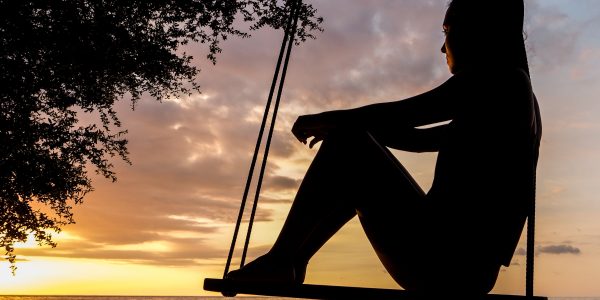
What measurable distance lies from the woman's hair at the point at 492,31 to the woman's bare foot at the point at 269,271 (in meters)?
1.18

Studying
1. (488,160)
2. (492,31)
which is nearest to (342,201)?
(488,160)

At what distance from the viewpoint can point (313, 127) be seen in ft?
8.39

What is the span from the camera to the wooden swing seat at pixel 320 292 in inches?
81.4

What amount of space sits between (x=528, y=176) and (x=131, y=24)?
8609mm

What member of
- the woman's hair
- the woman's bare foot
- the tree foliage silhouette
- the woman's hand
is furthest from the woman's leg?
the tree foliage silhouette

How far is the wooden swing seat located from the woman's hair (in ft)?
3.18

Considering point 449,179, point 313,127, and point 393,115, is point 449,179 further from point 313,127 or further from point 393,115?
point 313,127

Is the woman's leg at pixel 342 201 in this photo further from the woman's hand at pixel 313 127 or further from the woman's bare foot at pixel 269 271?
the woman's hand at pixel 313 127

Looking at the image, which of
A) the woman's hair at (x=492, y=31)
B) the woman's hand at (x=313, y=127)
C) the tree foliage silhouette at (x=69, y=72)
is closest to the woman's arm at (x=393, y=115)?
the woman's hand at (x=313, y=127)

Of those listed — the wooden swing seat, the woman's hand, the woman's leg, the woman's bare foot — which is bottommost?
the wooden swing seat

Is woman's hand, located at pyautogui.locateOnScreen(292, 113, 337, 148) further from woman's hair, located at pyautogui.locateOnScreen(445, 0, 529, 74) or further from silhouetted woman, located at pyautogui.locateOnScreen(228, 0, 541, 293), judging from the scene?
woman's hair, located at pyautogui.locateOnScreen(445, 0, 529, 74)

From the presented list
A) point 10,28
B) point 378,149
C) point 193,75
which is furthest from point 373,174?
point 193,75

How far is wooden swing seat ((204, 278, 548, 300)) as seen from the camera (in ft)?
6.78

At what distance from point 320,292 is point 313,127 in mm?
747
